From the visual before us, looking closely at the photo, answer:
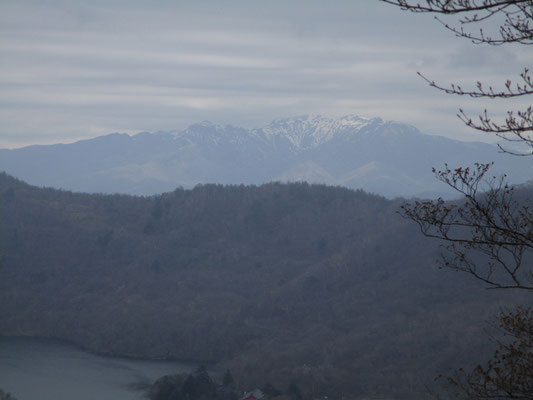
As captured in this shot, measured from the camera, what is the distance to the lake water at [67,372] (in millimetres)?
51906

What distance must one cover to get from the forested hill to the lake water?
4.76 metres

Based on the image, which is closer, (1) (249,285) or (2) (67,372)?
(2) (67,372)

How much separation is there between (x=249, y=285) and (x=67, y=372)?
119 ft

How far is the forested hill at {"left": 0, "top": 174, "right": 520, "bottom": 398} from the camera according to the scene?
6188 centimetres

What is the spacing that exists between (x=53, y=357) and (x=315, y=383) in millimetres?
29292

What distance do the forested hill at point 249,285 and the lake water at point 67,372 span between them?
4.76 metres

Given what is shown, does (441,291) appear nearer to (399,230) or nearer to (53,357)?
(399,230)

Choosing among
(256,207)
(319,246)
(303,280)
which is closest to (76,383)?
(303,280)

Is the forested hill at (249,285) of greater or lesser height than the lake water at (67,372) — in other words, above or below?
above

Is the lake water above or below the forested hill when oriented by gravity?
below

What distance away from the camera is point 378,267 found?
86000 mm

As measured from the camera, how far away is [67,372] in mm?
59906

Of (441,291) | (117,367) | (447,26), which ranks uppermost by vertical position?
(447,26)

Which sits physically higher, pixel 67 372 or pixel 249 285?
pixel 249 285
